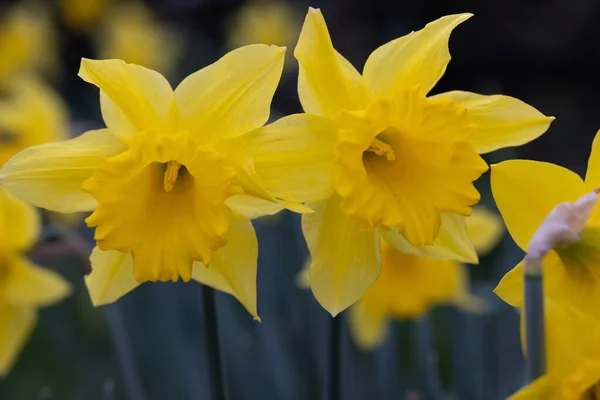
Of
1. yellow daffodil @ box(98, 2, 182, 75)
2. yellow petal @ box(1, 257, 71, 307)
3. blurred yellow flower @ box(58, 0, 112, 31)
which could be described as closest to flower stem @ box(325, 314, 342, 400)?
yellow petal @ box(1, 257, 71, 307)

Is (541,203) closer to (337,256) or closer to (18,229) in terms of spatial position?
(337,256)

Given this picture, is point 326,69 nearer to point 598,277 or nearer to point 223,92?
point 223,92

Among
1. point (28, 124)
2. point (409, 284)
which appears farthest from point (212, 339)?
point (28, 124)

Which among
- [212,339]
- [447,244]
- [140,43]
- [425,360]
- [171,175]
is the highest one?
[171,175]

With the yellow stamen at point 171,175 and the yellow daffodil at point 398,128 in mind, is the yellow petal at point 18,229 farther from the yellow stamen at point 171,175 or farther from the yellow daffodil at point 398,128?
the yellow daffodil at point 398,128

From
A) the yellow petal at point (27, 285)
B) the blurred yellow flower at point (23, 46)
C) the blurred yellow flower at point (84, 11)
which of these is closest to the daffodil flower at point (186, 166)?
the yellow petal at point (27, 285)

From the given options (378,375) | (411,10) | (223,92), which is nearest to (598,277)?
(223,92)
